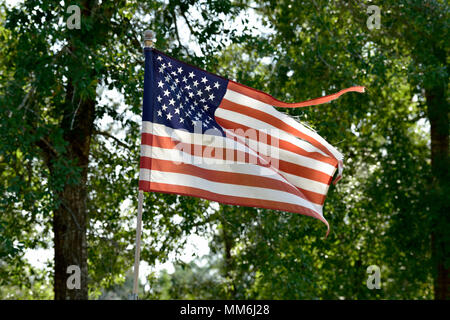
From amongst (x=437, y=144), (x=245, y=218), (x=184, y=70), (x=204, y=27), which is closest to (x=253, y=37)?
(x=204, y=27)

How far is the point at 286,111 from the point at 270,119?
551 centimetres

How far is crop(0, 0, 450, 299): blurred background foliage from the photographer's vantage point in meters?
9.84

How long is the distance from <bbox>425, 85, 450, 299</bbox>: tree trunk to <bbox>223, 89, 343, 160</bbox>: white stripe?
9619 mm

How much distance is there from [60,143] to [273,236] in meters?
5.07

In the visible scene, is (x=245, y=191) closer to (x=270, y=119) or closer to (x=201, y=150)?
(x=201, y=150)

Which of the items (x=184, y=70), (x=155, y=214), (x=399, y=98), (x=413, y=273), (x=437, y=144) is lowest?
(x=413, y=273)

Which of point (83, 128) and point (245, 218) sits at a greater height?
point (83, 128)

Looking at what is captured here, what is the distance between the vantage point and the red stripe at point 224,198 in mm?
5902

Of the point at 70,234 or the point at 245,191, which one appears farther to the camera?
the point at 70,234

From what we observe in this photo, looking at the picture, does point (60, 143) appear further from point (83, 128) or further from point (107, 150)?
point (107, 150)

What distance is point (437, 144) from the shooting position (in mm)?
17250

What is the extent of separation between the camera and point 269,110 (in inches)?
266

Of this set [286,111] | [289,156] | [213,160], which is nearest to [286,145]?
[289,156]

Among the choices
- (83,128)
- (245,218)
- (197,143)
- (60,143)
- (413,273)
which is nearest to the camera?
(197,143)
